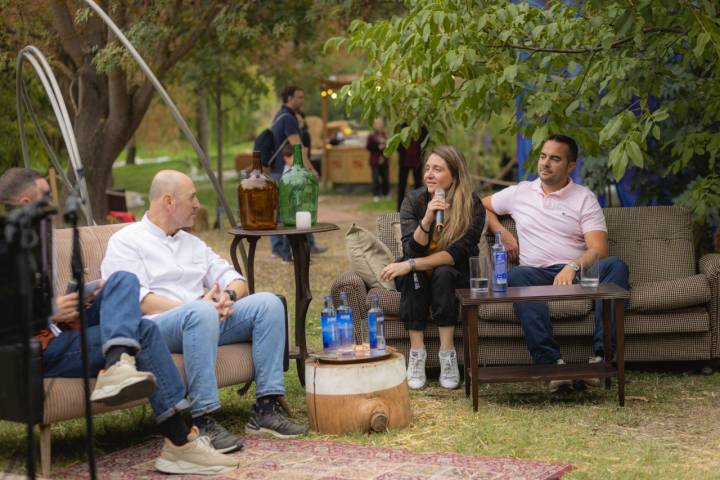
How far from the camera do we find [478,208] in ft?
20.9

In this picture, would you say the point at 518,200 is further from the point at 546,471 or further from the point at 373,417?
the point at 546,471

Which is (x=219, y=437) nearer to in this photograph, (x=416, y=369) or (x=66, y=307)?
(x=66, y=307)

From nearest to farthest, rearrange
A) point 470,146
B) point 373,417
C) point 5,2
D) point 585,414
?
point 373,417, point 585,414, point 5,2, point 470,146

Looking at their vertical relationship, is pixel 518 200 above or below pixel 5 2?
below

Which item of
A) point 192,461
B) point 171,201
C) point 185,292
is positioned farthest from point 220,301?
point 192,461

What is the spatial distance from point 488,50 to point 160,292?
242 centimetres

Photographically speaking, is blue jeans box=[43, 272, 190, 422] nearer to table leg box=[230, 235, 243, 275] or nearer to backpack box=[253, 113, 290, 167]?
table leg box=[230, 235, 243, 275]

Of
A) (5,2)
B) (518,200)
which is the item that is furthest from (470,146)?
(518,200)

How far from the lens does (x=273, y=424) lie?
5324 mm

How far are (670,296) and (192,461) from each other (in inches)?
113

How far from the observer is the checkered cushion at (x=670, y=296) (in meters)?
6.23

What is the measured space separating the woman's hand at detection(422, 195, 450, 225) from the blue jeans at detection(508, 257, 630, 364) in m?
0.59

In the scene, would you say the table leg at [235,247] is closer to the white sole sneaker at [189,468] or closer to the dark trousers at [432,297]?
the dark trousers at [432,297]

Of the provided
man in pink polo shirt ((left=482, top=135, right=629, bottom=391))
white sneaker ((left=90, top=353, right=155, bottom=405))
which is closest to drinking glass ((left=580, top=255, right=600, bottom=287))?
man in pink polo shirt ((left=482, top=135, right=629, bottom=391))
